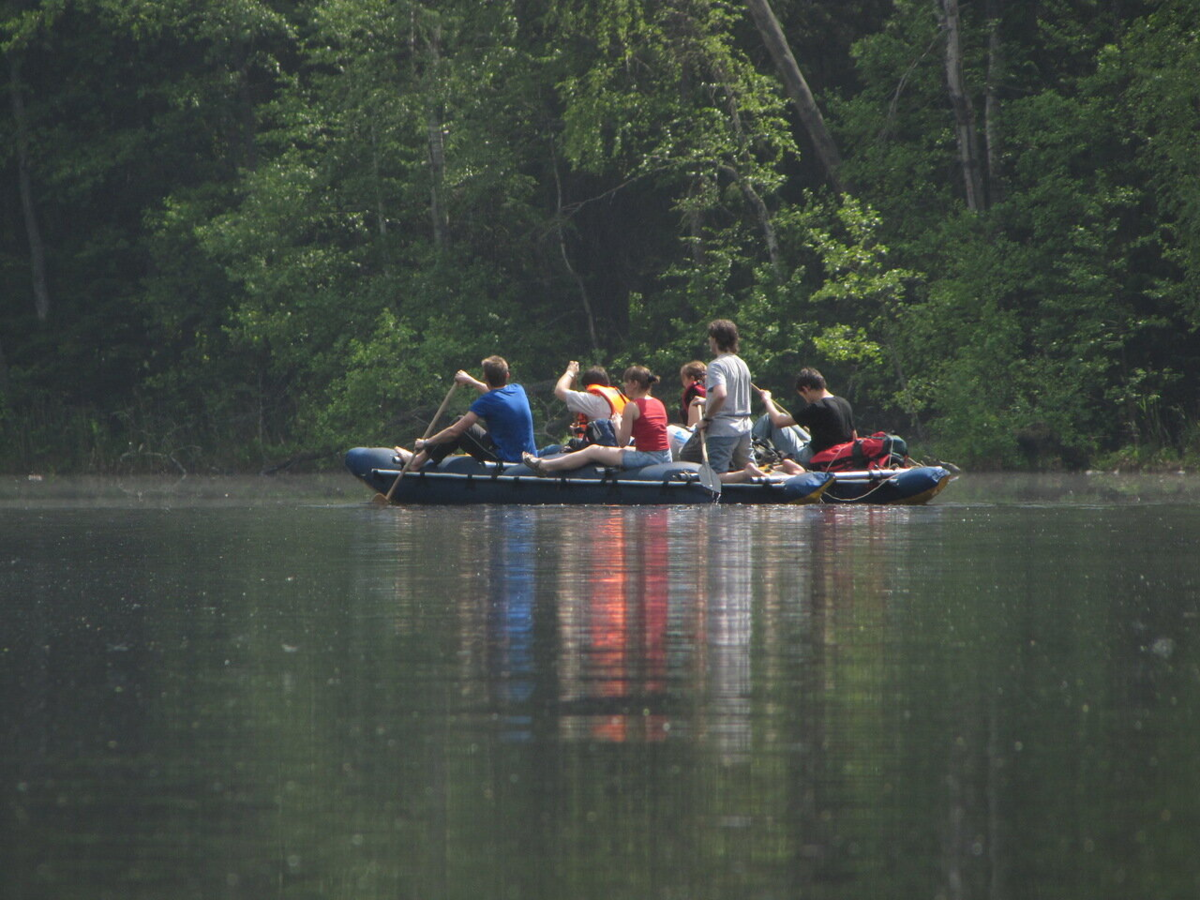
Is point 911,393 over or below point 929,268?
below

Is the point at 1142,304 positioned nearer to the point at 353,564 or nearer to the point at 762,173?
the point at 762,173

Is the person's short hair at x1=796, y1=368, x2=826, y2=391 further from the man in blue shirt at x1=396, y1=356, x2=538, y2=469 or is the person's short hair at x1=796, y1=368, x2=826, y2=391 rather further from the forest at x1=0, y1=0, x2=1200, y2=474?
the forest at x1=0, y1=0, x2=1200, y2=474

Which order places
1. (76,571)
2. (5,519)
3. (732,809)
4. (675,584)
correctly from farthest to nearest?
(5,519) < (76,571) < (675,584) < (732,809)

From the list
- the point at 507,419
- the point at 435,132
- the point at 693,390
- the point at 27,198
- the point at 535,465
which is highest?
the point at 435,132

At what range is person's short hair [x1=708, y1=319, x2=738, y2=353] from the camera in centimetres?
1698

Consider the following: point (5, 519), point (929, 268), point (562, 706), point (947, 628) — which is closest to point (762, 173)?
point (929, 268)

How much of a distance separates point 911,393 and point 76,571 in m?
17.9

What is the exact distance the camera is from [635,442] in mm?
17812

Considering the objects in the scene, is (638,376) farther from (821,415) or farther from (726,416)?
(821,415)

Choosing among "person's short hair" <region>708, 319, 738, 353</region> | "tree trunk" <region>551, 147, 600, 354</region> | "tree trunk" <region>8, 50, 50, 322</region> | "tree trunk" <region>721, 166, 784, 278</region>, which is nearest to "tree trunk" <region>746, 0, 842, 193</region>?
"tree trunk" <region>721, 166, 784, 278</region>

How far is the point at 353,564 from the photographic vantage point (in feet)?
33.2

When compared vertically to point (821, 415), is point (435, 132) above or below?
above

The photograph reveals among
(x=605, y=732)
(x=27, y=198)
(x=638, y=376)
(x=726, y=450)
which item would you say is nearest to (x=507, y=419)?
(x=638, y=376)

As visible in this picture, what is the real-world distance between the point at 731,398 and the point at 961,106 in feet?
39.4
